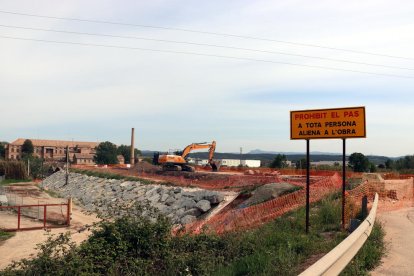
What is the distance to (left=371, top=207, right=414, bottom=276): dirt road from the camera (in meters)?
6.59

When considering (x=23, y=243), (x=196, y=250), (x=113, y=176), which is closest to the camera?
(x=196, y=250)

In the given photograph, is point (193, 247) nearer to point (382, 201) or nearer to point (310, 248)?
point (310, 248)

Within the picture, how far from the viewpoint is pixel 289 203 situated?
1483 centimetres

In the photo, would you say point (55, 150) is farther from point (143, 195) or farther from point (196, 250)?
point (196, 250)

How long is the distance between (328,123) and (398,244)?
327 centimetres

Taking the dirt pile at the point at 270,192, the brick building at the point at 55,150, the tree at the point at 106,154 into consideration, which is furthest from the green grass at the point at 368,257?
the brick building at the point at 55,150

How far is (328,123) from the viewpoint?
34.9 ft

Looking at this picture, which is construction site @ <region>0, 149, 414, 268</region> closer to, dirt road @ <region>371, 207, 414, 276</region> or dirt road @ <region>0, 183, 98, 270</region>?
dirt road @ <region>0, 183, 98, 270</region>

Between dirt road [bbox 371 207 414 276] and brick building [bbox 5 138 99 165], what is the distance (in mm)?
136823

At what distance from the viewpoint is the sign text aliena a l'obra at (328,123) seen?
10305 millimetres

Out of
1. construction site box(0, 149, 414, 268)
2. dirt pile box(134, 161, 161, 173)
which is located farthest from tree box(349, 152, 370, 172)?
dirt pile box(134, 161, 161, 173)

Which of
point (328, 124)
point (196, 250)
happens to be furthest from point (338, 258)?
point (328, 124)

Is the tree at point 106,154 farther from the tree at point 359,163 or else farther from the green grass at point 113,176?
the tree at point 359,163

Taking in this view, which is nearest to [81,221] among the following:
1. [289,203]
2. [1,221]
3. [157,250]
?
[1,221]
